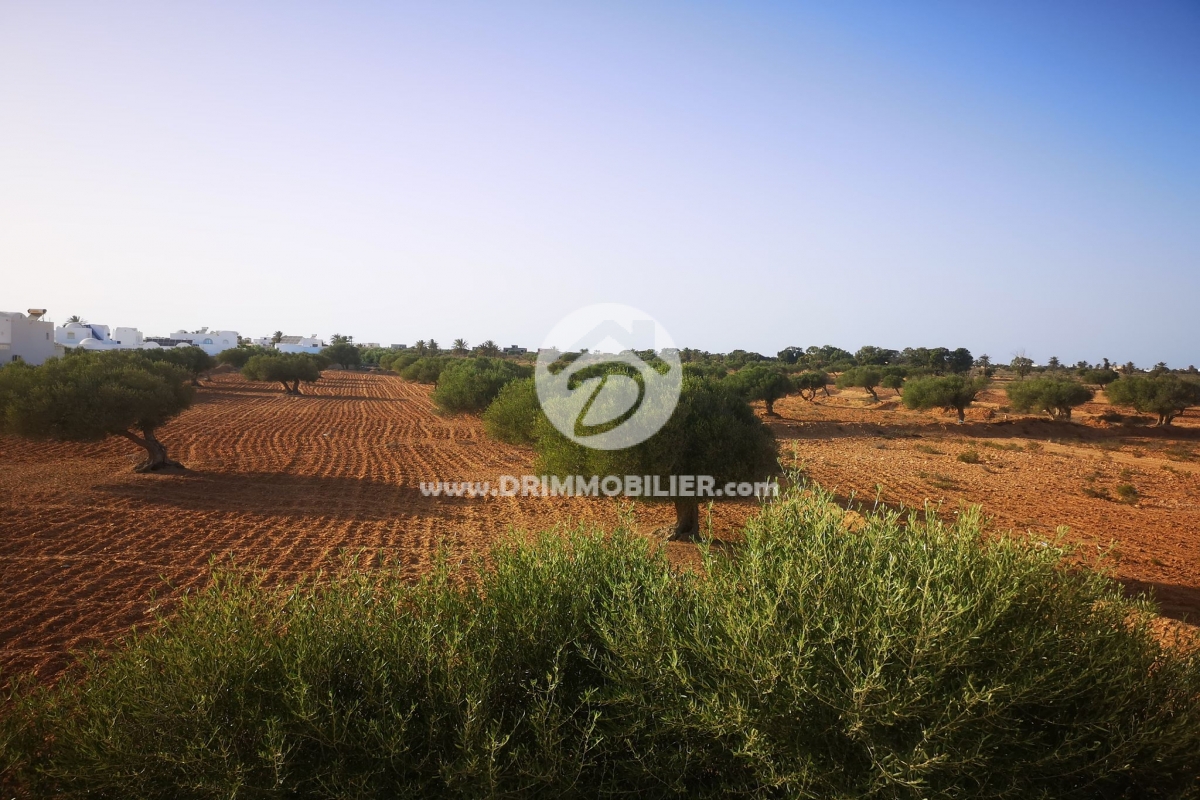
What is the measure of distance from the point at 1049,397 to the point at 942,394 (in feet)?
18.9

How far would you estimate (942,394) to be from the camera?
3362cm

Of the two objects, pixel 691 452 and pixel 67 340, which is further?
pixel 67 340

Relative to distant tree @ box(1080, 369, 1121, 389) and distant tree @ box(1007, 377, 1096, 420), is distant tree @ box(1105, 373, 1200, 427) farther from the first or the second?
distant tree @ box(1080, 369, 1121, 389)

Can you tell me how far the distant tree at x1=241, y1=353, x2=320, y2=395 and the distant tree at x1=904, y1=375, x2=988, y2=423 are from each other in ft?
135

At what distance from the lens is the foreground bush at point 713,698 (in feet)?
9.34

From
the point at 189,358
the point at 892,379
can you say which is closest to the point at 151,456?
the point at 189,358

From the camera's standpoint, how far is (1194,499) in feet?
52.1

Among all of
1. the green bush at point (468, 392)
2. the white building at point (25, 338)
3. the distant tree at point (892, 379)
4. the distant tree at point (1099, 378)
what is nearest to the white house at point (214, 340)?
the white building at point (25, 338)

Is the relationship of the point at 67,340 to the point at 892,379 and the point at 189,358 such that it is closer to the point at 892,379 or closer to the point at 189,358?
the point at 189,358

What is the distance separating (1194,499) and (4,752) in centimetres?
2285

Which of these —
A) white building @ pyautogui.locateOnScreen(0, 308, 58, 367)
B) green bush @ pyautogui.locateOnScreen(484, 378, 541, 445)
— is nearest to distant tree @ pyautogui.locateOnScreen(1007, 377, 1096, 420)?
green bush @ pyautogui.locateOnScreen(484, 378, 541, 445)

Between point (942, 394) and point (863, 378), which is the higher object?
point (863, 378)

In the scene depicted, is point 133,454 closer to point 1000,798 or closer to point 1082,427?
point 1000,798

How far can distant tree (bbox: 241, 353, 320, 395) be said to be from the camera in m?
Answer: 43.6
